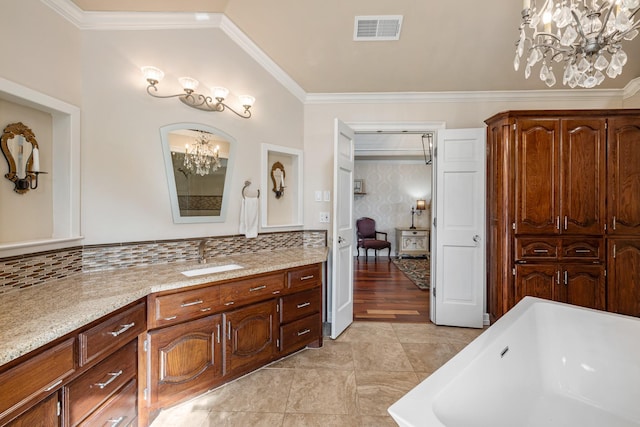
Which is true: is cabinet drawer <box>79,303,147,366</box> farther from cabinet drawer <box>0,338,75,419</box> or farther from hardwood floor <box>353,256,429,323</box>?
hardwood floor <box>353,256,429,323</box>

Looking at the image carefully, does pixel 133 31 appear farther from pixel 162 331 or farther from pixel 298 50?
pixel 162 331

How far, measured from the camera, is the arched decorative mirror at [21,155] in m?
1.48

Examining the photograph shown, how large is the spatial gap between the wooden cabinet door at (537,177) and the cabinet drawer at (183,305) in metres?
2.56

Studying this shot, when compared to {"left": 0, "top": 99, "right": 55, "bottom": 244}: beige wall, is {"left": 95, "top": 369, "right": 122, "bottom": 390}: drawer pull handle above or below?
below

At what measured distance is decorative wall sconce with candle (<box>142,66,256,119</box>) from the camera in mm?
1951

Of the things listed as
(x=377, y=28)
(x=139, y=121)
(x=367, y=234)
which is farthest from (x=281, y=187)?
(x=367, y=234)

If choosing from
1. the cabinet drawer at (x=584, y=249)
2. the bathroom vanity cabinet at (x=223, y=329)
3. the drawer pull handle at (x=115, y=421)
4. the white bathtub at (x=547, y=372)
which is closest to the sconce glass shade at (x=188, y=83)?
the bathroom vanity cabinet at (x=223, y=329)

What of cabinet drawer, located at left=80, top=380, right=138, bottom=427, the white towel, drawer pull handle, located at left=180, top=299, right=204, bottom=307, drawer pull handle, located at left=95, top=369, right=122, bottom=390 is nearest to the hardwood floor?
the white towel

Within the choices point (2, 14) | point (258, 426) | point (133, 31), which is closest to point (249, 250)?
point (258, 426)

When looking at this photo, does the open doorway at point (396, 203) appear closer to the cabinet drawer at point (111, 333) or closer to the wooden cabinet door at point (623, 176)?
the wooden cabinet door at point (623, 176)

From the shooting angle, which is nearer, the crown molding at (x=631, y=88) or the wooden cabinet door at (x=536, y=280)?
the wooden cabinet door at (x=536, y=280)

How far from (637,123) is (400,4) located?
88.8 inches

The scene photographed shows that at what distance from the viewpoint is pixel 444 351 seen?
2512 millimetres

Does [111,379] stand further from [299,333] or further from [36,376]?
[299,333]
